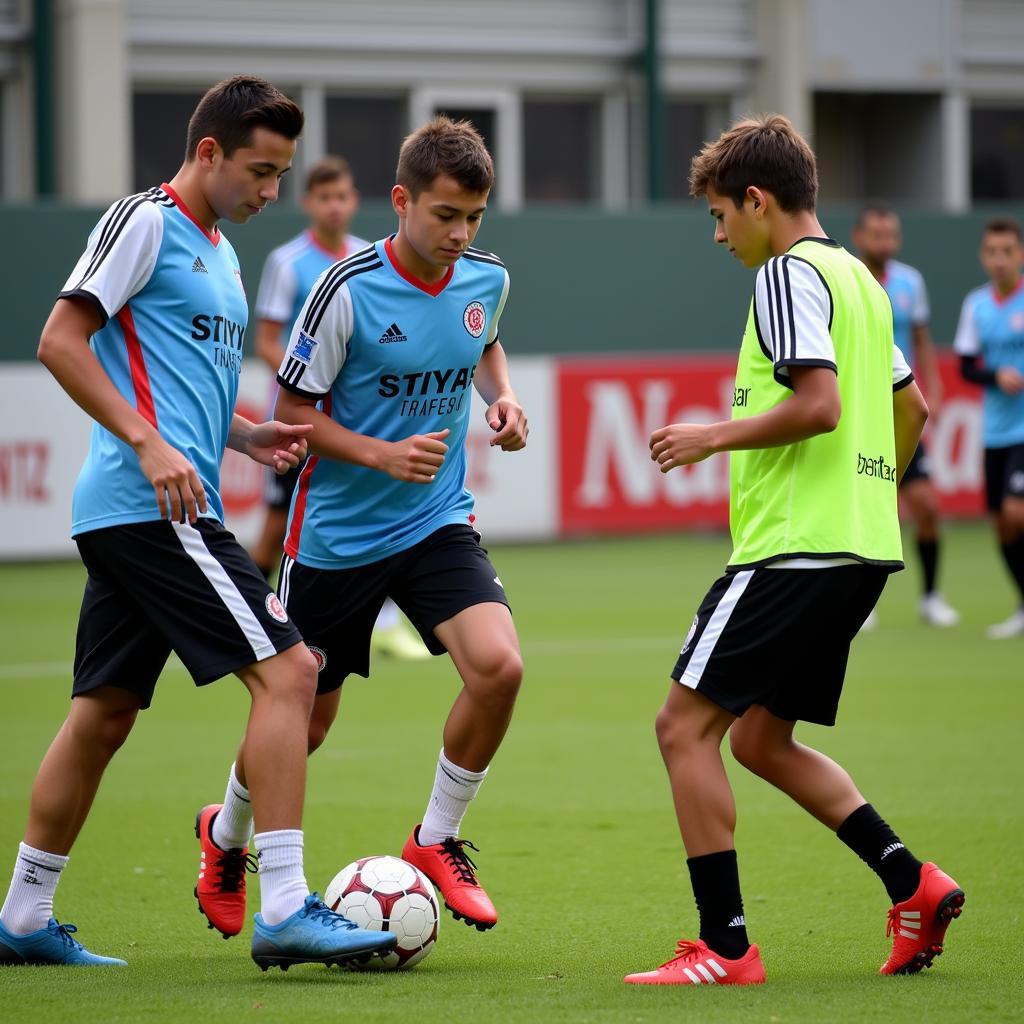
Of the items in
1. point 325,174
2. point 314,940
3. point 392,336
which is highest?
point 325,174

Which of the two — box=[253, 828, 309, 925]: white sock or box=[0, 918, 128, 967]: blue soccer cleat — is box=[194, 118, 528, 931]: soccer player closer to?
box=[0, 918, 128, 967]: blue soccer cleat

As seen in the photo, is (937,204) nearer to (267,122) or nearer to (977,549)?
(977,549)

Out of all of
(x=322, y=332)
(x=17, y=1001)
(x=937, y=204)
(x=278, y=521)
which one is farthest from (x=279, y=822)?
(x=937, y=204)

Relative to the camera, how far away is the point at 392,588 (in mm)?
5406

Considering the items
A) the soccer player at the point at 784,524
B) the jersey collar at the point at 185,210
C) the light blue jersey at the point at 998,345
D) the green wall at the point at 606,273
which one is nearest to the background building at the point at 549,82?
the green wall at the point at 606,273

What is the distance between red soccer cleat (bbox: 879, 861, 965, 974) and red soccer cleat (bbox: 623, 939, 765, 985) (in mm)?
352

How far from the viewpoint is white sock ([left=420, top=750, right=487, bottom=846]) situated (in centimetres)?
525

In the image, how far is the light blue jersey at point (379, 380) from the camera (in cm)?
523

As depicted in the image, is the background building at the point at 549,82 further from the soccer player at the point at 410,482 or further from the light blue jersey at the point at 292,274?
the soccer player at the point at 410,482

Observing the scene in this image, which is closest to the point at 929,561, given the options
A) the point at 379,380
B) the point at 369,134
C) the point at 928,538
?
the point at 928,538

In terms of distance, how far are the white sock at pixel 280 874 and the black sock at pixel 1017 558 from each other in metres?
8.04

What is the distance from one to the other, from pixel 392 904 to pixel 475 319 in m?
1.67

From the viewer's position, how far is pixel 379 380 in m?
5.29

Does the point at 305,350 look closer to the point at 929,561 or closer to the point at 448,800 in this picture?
the point at 448,800
